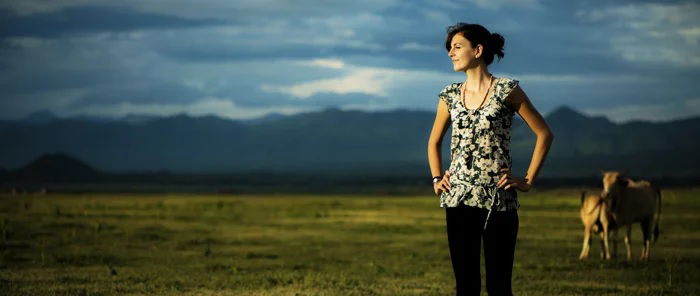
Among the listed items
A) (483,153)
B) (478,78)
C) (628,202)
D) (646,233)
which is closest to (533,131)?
(483,153)

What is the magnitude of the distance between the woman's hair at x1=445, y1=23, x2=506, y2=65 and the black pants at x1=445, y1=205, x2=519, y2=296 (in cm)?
85

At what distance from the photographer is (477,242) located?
→ 5035 millimetres

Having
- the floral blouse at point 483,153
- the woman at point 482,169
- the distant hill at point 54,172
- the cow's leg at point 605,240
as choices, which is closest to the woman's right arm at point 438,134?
the woman at point 482,169

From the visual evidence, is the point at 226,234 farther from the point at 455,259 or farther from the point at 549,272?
the point at 455,259

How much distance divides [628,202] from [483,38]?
1409 cm

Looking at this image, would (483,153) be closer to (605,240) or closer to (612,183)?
(605,240)

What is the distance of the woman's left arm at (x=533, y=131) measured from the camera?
16.6ft

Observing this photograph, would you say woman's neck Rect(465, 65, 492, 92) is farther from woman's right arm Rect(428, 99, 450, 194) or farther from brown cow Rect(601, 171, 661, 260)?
brown cow Rect(601, 171, 661, 260)

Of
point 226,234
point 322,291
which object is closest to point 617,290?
point 322,291

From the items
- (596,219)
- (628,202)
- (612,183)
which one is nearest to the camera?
(612,183)

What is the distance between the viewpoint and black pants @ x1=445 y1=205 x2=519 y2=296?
5039mm

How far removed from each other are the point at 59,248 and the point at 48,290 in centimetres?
943

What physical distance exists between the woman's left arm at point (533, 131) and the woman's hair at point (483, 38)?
10.4 inches

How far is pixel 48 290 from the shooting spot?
1246 cm
